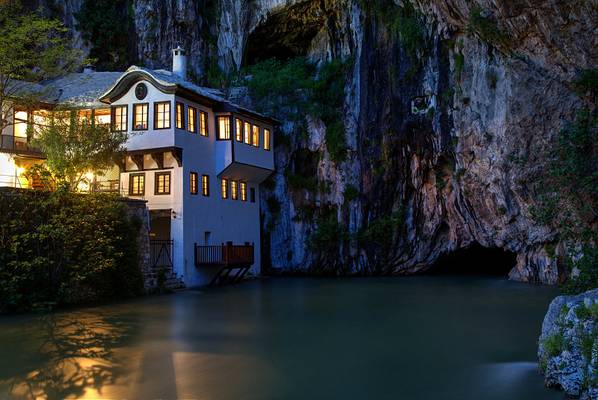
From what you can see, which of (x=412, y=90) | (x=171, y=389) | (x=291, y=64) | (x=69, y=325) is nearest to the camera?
(x=171, y=389)

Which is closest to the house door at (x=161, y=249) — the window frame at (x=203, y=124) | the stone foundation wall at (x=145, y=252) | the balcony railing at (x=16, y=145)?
the stone foundation wall at (x=145, y=252)

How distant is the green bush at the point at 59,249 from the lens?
61.2 ft

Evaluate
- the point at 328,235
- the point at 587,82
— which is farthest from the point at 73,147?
the point at 587,82

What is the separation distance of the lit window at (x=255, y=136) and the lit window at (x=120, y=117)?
7067 mm

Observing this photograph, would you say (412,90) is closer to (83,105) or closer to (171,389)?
(83,105)

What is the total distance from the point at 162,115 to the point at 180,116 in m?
0.83

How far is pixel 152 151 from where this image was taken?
27359 mm

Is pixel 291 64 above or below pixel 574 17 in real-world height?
above

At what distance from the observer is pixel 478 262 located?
41.8 m

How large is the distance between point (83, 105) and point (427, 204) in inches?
752

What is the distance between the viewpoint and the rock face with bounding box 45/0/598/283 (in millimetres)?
22594

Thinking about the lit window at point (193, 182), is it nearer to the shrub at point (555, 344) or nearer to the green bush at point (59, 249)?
the green bush at point (59, 249)

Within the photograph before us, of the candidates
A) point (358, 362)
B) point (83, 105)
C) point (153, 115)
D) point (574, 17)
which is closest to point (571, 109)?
point (574, 17)

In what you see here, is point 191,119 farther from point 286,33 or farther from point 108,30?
point 108,30
